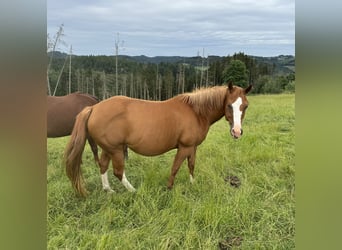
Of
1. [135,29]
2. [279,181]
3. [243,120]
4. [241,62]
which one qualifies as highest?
[135,29]

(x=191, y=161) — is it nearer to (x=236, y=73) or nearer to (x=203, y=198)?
(x=203, y=198)

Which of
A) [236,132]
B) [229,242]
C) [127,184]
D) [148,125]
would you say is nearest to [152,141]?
[148,125]

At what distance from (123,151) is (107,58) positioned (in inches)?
12.1

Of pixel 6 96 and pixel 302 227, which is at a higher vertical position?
pixel 6 96

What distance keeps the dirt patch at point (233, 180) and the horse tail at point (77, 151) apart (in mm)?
470

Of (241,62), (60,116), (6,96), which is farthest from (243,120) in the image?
(6,96)

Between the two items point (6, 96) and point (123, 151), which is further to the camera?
point (123, 151)

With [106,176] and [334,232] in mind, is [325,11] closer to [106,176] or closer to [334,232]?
[334,232]

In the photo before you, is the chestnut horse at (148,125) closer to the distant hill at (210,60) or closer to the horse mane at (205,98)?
the horse mane at (205,98)

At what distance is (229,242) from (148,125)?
1.48 feet

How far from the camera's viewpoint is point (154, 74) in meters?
1.25

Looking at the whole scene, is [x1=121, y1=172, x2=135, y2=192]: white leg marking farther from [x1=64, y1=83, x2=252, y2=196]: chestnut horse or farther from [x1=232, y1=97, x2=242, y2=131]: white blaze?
[x1=232, y1=97, x2=242, y2=131]: white blaze

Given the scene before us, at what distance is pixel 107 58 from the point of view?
1.24 m

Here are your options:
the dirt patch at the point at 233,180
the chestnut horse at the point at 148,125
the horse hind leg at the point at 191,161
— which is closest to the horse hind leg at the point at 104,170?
the chestnut horse at the point at 148,125
